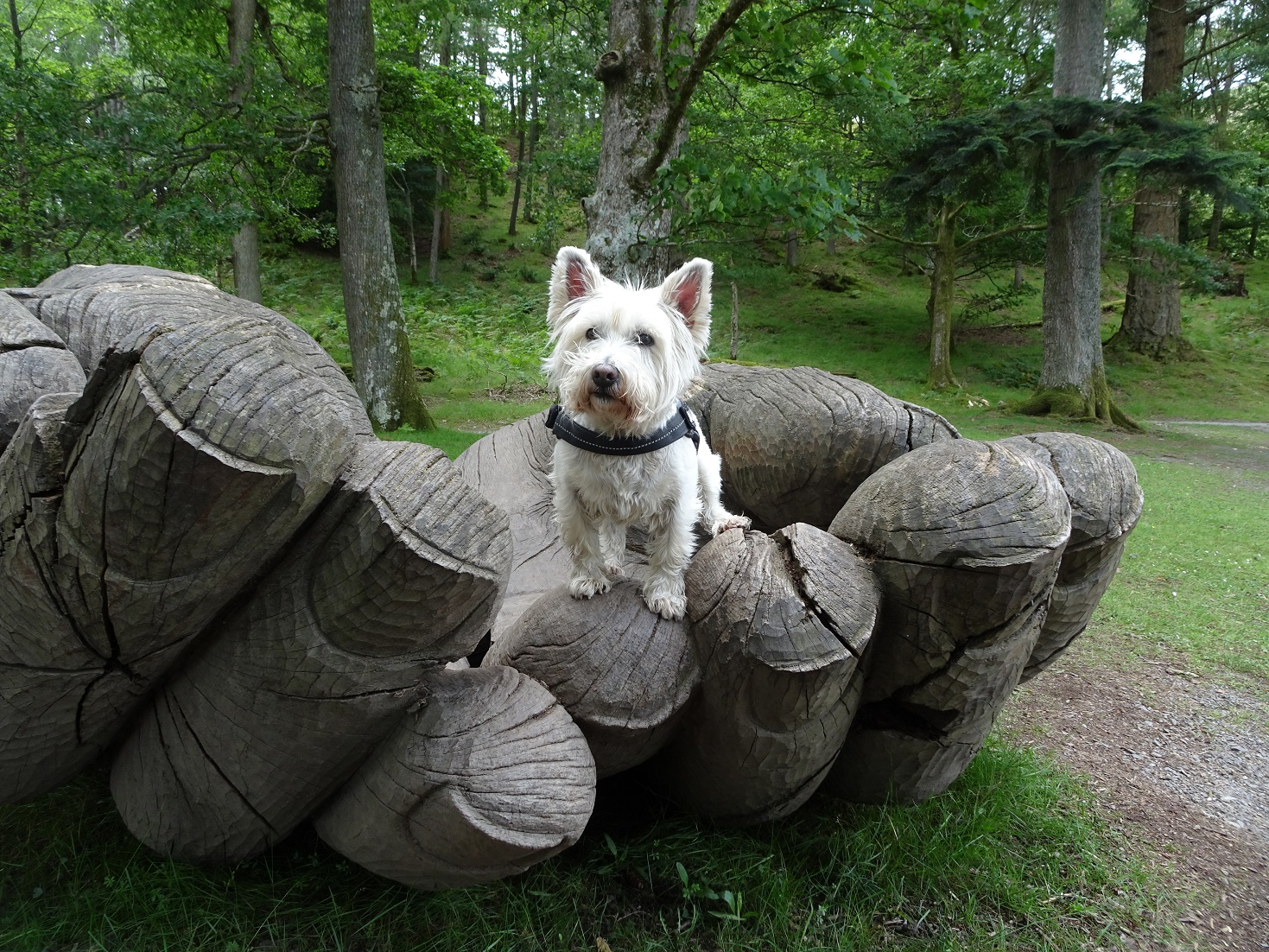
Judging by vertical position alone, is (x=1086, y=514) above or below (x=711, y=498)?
above

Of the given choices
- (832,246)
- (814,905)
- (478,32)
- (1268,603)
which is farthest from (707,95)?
(478,32)

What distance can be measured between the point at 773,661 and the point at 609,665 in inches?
20.1

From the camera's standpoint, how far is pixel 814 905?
269 cm

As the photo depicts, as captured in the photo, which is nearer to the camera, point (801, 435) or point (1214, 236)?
point (801, 435)

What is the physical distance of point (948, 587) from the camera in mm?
2318

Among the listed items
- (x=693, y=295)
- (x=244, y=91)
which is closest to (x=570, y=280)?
(x=693, y=295)

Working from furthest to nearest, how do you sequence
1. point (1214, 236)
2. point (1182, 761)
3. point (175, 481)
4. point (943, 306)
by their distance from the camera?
point (1214, 236) < point (943, 306) < point (1182, 761) < point (175, 481)

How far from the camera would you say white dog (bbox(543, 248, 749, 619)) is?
9.25 ft

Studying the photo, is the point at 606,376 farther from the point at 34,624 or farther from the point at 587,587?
the point at 34,624

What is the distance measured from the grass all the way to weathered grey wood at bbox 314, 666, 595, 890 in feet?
1.19

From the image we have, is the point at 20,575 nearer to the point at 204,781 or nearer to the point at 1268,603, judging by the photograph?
the point at 204,781

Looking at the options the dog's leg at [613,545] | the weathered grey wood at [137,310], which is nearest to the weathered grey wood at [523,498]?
the dog's leg at [613,545]

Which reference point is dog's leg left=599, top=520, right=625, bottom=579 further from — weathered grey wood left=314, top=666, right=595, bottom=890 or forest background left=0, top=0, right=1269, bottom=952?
weathered grey wood left=314, top=666, right=595, bottom=890

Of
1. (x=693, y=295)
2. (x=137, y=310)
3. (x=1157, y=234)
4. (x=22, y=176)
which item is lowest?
(x=137, y=310)
